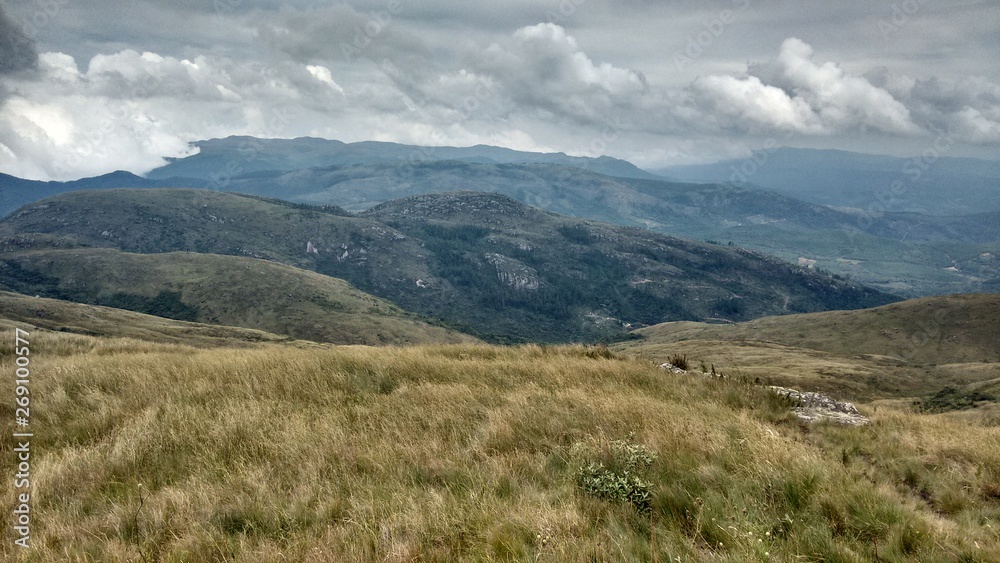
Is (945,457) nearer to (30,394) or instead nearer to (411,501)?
(411,501)

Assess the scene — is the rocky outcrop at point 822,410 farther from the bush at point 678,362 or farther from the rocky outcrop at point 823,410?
the bush at point 678,362

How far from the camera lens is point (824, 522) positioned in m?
4.54

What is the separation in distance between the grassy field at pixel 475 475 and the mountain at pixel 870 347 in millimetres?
66476

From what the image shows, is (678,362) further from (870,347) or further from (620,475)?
(870,347)

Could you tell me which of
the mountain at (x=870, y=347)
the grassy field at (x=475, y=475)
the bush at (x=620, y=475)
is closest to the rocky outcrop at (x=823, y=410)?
the grassy field at (x=475, y=475)

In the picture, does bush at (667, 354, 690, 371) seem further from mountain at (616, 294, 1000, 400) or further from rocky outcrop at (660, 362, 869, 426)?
mountain at (616, 294, 1000, 400)

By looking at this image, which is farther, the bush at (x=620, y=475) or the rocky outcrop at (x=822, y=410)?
the rocky outcrop at (x=822, y=410)

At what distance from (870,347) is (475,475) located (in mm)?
175994

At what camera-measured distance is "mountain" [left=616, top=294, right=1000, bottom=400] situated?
Result: 75.7 metres

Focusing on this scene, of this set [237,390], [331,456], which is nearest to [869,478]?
[331,456]

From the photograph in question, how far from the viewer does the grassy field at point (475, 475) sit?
429cm

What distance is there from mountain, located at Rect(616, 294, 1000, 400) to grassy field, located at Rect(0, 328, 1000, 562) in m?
66.5

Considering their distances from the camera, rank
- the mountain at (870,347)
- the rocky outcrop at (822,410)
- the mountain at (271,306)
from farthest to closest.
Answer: the mountain at (271,306) < the mountain at (870,347) < the rocky outcrop at (822,410)

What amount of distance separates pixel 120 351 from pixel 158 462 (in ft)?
34.4
